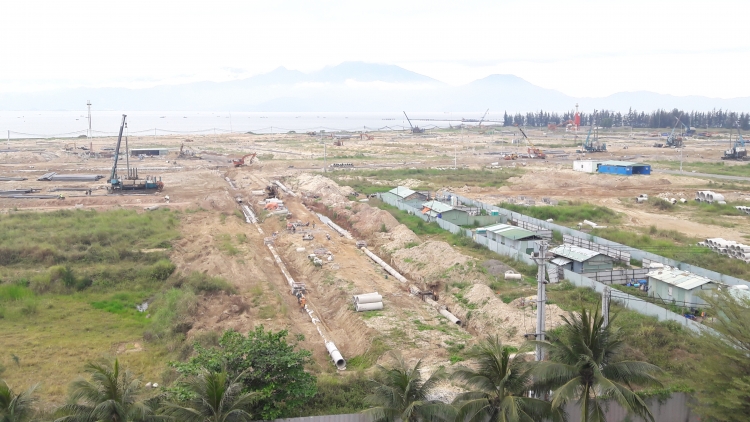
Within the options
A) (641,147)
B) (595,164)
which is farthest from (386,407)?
(641,147)

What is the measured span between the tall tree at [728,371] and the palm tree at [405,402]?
501 centimetres

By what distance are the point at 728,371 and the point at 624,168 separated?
60.1 m

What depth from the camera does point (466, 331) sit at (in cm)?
2134

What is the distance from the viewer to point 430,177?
6588 cm

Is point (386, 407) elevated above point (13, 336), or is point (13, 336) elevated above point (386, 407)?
point (386, 407)

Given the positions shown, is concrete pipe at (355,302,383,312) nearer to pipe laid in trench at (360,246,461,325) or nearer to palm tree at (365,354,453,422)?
pipe laid in trench at (360,246,461,325)

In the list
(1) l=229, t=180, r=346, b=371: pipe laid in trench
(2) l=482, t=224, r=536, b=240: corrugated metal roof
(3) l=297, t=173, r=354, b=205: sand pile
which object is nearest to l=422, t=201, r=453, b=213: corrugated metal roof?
(2) l=482, t=224, r=536, b=240: corrugated metal roof

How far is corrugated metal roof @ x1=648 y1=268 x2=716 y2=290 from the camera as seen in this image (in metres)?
22.1

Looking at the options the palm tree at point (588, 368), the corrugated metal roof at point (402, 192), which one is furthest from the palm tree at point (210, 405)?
the corrugated metal roof at point (402, 192)

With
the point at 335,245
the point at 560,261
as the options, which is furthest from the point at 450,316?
the point at 335,245

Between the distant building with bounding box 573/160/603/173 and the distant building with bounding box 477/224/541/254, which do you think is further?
the distant building with bounding box 573/160/603/173

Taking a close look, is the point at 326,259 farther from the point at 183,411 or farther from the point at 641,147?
the point at 641,147

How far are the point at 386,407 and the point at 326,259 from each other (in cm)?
1957

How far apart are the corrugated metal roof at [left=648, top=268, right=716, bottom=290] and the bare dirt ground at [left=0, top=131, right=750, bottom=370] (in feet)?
16.7
